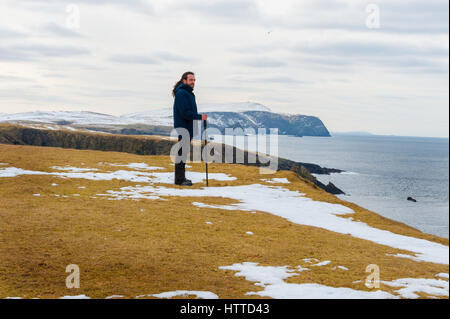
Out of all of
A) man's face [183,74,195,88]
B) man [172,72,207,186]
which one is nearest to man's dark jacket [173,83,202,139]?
man [172,72,207,186]

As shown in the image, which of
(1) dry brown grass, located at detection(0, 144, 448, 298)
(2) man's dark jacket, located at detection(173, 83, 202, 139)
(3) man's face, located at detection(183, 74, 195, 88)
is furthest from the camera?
(3) man's face, located at detection(183, 74, 195, 88)

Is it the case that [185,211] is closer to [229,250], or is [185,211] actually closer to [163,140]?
[229,250]

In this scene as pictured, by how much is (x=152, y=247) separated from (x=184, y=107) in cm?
823

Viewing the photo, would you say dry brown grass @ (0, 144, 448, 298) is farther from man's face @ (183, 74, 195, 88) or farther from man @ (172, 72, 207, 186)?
man's face @ (183, 74, 195, 88)

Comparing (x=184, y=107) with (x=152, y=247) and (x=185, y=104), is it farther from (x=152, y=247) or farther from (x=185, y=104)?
(x=152, y=247)

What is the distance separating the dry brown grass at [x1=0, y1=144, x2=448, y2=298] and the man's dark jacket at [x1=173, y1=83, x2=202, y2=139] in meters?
3.46

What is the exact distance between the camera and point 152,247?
26.7 ft

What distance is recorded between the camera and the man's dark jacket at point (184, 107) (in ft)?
50.3

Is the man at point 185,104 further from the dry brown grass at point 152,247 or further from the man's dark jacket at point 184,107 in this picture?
the dry brown grass at point 152,247

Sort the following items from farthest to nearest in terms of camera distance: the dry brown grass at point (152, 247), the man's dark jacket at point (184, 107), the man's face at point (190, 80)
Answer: the man's face at point (190, 80)
the man's dark jacket at point (184, 107)
the dry brown grass at point (152, 247)

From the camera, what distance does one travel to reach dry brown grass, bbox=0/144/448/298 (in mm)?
6301

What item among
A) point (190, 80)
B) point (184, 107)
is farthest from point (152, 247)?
point (190, 80)

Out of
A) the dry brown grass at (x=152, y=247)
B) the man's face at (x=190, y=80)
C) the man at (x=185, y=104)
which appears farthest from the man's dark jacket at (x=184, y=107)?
the dry brown grass at (x=152, y=247)

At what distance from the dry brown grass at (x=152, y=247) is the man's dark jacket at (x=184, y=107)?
3.46 meters
